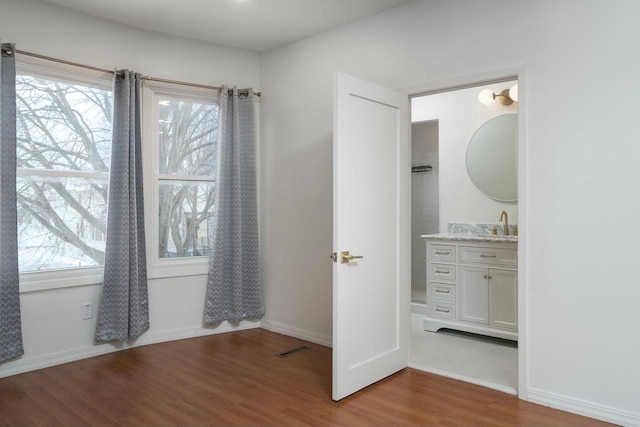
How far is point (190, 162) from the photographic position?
4.30m

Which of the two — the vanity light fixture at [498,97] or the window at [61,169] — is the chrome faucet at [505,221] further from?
the window at [61,169]

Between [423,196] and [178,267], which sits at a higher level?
[423,196]

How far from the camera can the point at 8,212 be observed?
10.4 ft

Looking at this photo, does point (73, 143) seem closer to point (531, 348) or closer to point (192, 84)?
point (192, 84)

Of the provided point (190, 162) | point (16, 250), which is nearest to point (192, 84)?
point (190, 162)

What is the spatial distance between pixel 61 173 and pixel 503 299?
377 centimetres

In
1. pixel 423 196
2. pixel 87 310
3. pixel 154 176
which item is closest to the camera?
pixel 87 310

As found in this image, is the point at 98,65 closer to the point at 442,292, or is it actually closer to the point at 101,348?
the point at 101,348

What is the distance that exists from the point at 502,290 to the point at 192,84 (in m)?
3.31

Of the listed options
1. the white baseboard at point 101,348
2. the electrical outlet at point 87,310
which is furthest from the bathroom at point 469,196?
the electrical outlet at point 87,310

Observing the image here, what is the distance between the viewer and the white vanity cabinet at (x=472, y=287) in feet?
12.9

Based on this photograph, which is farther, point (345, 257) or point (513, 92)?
point (513, 92)

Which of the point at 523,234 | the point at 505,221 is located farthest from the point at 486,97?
the point at 523,234

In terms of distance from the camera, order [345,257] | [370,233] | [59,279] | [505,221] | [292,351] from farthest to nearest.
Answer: [505,221], [292,351], [59,279], [370,233], [345,257]
